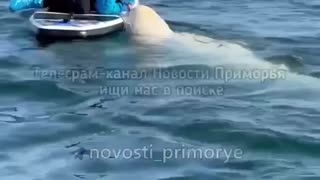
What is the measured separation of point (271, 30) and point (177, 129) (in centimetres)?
570

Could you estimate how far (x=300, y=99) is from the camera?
10492 mm

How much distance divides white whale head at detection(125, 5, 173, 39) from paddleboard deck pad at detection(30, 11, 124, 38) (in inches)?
6.5

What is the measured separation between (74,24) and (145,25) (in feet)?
3.15

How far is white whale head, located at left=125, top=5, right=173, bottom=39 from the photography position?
13234 mm

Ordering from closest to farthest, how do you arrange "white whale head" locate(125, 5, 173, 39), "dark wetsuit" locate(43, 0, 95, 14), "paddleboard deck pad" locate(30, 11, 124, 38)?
"paddleboard deck pad" locate(30, 11, 124, 38)
"white whale head" locate(125, 5, 173, 39)
"dark wetsuit" locate(43, 0, 95, 14)

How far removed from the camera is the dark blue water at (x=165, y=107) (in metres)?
8.44

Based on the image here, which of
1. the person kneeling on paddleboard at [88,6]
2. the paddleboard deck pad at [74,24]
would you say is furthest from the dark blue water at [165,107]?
the person kneeling on paddleboard at [88,6]

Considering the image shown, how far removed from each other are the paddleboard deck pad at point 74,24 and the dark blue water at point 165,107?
→ 14 centimetres

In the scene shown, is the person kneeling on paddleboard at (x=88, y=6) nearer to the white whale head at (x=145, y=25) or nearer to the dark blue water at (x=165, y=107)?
the white whale head at (x=145, y=25)

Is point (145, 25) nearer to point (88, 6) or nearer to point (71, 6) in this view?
point (88, 6)

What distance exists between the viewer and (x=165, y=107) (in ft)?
33.5

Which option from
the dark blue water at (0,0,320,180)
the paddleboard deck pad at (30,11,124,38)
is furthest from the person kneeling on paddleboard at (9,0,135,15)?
the dark blue water at (0,0,320,180)

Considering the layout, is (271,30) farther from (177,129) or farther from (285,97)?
(177,129)

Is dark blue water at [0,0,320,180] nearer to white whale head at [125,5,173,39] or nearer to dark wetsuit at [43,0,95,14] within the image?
white whale head at [125,5,173,39]
